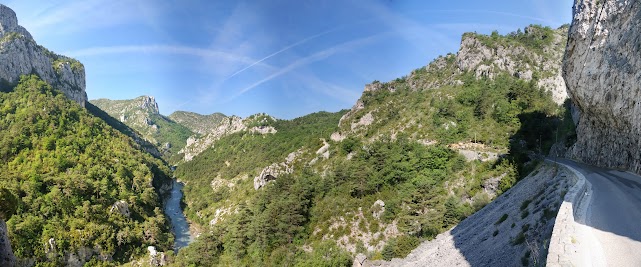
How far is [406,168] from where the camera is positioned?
5016cm

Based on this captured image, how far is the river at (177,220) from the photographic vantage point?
256 feet

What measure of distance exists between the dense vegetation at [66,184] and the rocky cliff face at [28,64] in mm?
3992

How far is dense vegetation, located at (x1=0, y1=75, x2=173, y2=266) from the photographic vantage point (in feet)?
171

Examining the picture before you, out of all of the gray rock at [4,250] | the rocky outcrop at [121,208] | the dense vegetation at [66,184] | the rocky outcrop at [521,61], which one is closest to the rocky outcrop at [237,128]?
the dense vegetation at [66,184]

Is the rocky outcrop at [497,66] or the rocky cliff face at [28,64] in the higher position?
the rocky cliff face at [28,64]

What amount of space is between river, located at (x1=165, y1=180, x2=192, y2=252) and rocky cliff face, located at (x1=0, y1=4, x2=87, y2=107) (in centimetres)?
5259

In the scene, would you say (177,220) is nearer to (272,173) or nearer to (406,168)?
(272,173)

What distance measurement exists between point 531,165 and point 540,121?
27.9 meters

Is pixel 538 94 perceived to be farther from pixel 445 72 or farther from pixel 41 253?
pixel 41 253

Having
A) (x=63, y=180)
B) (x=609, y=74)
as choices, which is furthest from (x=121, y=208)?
(x=609, y=74)

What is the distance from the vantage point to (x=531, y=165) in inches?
1294

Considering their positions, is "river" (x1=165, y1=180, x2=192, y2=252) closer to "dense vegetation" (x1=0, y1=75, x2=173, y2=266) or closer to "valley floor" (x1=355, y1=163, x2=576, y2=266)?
"dense vegetation" (x1=0, y1=75, x2=173, y2=266)

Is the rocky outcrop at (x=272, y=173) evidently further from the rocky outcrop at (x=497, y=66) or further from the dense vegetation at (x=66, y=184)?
the dense vegetation at (x=66, y=184)

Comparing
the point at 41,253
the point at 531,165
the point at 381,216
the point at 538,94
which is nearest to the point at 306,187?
the point at 381,216
